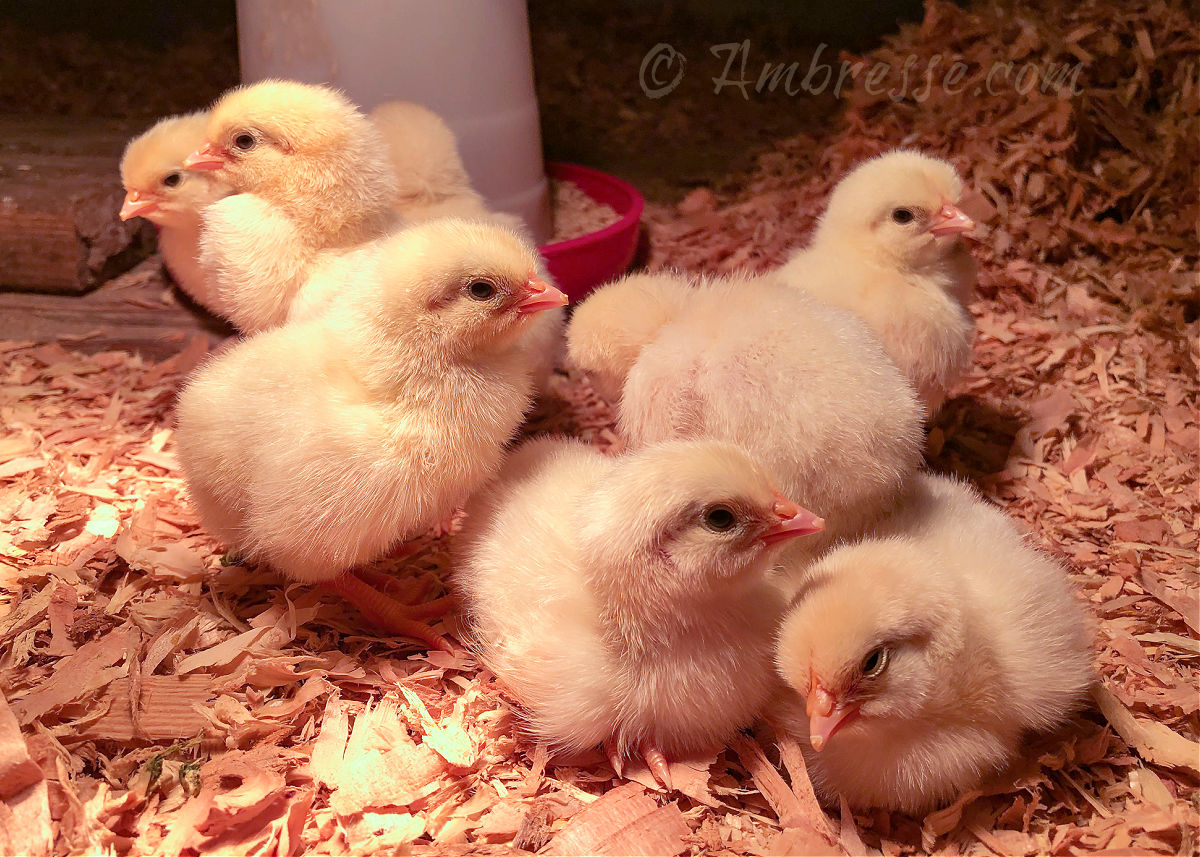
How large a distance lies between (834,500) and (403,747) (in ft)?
3.53

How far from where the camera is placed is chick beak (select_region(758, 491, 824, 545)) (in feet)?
5.72

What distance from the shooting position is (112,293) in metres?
3.66

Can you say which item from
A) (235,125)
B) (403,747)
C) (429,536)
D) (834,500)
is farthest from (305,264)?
(834,500)

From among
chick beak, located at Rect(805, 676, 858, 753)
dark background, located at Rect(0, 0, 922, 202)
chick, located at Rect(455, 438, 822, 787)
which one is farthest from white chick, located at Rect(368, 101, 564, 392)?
dark background, located at Rect(0, 0, 922, 202)

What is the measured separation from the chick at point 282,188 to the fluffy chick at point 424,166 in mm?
335

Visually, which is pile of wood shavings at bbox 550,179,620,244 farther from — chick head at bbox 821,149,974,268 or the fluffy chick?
chick head at bbox 821,149,974,268

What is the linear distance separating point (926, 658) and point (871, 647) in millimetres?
136

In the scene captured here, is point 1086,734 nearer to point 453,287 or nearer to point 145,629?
point 453,287

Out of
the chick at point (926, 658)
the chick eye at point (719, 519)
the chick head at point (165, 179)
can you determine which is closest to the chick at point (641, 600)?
the chick eye at point (719, 519)

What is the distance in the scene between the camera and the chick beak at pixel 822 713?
1.66 m

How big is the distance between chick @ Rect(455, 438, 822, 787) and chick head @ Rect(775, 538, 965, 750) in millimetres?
140

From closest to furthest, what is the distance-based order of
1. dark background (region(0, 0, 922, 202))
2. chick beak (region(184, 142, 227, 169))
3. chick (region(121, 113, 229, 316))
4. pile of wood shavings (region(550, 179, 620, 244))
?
1. chick beak (region(184, 142, 227, 169))
2. chick (region(121, 113, 229, 316))
3. pile of wood shavings (region(550, 179, 620, 244))
4. dark background (region(0, 0, 922, 202))

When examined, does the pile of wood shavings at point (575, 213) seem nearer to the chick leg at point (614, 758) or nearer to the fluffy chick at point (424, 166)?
the fluffy chick at point (424, 166)

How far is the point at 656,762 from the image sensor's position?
1.95m
